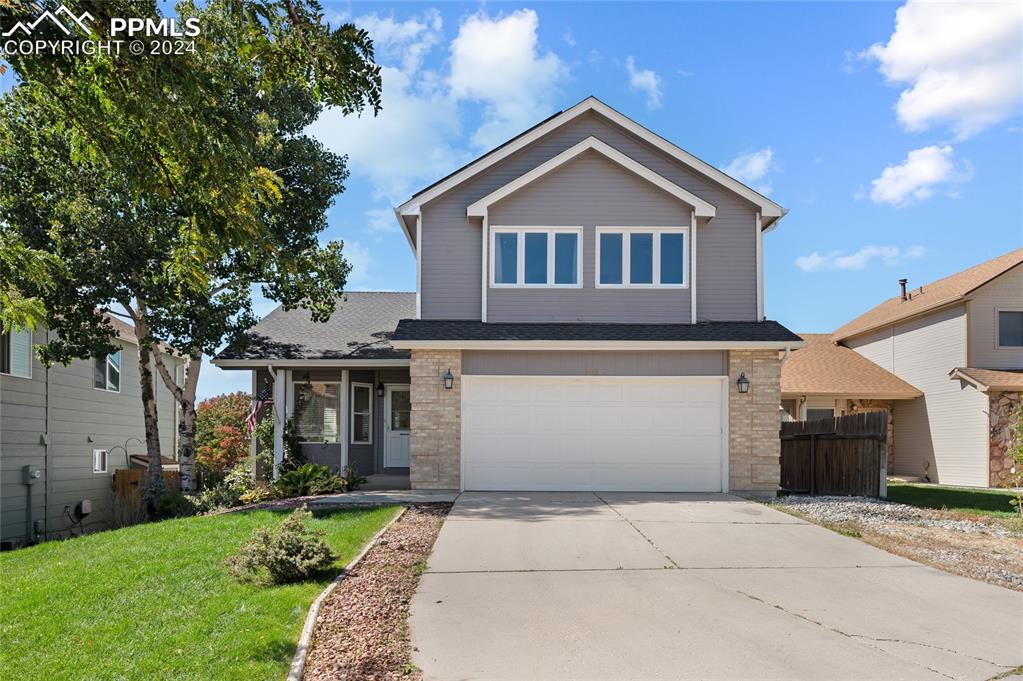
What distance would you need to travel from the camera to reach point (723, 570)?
27.0 ft

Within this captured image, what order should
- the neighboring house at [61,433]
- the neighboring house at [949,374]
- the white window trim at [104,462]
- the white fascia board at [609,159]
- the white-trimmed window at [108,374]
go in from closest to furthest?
the white fascia board at [609,159] < the neighboring house at [61,433] < the white window trim at [104,462] < the white-trimmed window at [108,374] < the neighboring house at [949,374]

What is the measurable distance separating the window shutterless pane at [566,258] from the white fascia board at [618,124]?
2.13m

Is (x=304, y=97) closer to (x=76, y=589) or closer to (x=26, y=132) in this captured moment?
(x=26, y=132)

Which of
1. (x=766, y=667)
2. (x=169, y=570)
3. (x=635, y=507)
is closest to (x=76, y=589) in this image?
(x=169, y=570)

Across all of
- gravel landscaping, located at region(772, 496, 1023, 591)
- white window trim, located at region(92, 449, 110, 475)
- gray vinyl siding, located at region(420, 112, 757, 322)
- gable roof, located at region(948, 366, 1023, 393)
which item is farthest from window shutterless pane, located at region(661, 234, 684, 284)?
white window trim, located at region(92, 449, 110, 475)

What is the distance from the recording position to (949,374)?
880 inches

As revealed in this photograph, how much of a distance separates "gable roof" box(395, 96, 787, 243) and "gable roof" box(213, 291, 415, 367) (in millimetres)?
3068

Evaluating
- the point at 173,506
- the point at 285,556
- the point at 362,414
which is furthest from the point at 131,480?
the point at 285,556

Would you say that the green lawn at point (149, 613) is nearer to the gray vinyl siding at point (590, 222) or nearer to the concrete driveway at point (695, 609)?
the concrete driveway at point (695, 609)

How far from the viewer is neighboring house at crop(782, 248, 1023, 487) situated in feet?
68.7

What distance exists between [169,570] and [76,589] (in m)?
0.88

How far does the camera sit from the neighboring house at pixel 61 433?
1590cm

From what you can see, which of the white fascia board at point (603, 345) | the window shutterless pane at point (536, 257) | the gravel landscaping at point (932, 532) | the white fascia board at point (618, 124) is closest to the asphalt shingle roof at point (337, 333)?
the white fascia board at point (603, 345)

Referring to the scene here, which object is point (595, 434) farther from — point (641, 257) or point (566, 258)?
point (641, 257)
